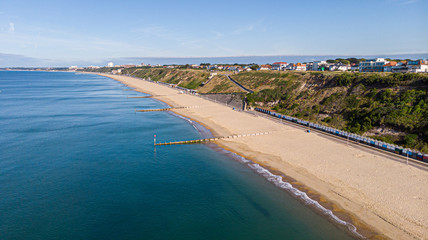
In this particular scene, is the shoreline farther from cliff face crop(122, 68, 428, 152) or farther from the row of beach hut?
cliff face crop(122, 68, 428, 152)

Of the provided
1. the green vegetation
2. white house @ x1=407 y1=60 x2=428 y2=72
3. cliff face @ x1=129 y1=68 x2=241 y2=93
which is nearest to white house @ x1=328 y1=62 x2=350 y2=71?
the green vegetation

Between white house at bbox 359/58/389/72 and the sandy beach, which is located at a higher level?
white house at bbox 359/58/389/72

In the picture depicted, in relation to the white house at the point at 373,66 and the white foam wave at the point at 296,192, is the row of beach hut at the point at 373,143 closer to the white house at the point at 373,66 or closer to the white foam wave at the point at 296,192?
the white foam wave at the point at 296,192

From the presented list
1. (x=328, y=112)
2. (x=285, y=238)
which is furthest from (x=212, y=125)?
(x=285, y=238)

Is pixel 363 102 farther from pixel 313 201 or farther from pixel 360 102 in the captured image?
pixel 313 201

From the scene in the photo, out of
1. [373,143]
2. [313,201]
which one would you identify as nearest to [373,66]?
[373,143]
